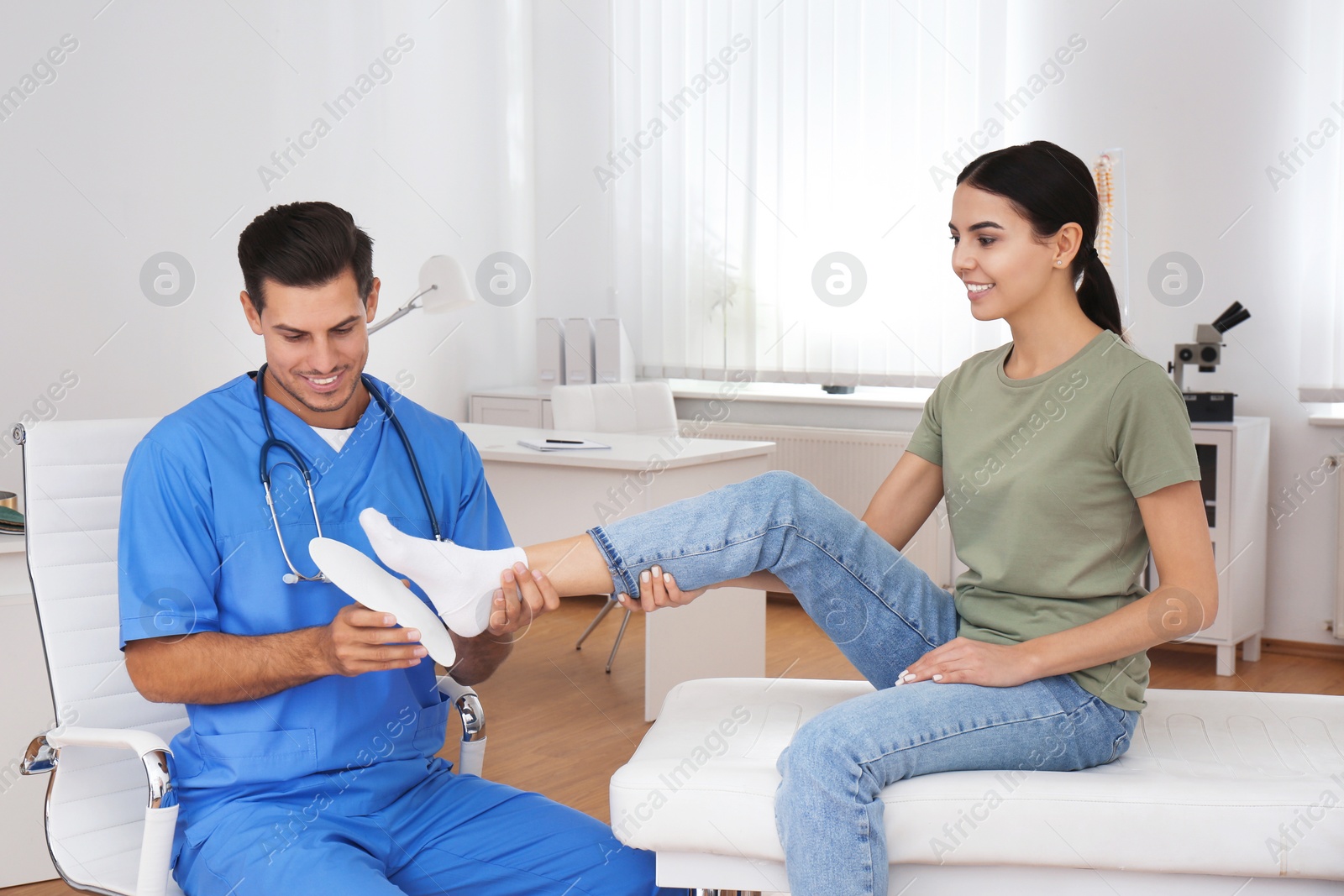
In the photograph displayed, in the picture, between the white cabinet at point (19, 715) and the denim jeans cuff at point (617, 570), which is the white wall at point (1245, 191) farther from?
the white cabinet at point (19, 715)

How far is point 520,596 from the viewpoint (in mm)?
1348

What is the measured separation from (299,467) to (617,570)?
15.2 inches

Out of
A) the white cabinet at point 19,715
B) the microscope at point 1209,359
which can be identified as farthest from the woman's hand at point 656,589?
the microscope at point 1209,359

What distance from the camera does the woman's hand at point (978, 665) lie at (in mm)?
1359

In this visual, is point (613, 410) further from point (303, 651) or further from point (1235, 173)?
point (303, 651)

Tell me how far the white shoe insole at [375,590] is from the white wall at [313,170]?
258 cm

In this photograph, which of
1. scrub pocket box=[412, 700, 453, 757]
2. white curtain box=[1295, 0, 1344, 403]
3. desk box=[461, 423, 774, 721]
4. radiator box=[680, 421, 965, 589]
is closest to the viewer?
scrub pocket box=[412, 700, 453, 757]

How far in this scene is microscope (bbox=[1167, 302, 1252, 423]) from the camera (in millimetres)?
3365

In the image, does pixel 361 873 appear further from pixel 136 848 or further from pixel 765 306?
pixel 765 306

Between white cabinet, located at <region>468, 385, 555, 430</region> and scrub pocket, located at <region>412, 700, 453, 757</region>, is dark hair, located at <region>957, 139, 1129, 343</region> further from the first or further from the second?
white cabinet, located at <region>468, 385, 555, 430</region>

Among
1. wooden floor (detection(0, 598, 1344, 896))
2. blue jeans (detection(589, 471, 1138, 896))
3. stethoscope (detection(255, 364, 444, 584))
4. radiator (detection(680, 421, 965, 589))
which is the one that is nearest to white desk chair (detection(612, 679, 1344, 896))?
blue jeans (detection(589, 471, 1138, 896))

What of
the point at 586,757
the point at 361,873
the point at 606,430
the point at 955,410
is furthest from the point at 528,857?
the point at 606,430

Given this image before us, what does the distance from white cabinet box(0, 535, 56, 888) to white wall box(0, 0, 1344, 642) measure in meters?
1.40

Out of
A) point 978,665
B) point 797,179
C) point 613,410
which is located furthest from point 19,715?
point 797,179
